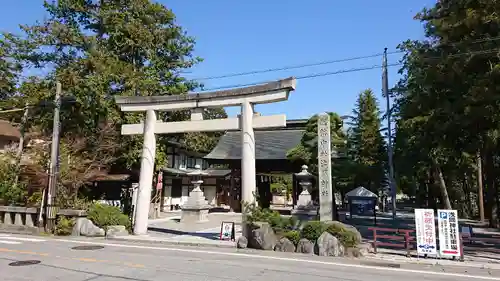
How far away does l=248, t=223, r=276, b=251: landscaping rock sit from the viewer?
40.1 feet

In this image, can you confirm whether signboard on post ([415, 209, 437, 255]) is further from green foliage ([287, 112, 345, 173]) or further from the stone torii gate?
green foliage ([287, 112, 345, 173])

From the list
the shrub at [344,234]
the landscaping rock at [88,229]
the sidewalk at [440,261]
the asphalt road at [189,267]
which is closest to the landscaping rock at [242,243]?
the asphalt road at [189,267]

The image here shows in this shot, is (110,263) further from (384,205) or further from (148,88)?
(384,205)

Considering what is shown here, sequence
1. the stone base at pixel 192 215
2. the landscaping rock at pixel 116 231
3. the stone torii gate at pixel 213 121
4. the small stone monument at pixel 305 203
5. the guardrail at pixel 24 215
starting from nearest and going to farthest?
the stone torii gate at pixel 213 121 → the landscaping rock at pixel 116 231 → the guardrail at pixel 24 215 → the small stone monument at pixel 305 203 → the stone base at pixel 192 215

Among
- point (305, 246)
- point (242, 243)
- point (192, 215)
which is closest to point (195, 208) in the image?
point (192, 215)

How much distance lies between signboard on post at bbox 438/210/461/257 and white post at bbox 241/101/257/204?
6.52m

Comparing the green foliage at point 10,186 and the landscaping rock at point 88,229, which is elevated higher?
the green foliage at point 10,186

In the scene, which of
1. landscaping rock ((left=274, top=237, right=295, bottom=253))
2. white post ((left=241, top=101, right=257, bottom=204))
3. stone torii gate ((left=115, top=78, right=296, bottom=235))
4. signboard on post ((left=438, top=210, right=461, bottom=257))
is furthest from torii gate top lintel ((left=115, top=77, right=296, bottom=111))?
signboard on post ((left=438, top=210, right=461, bottom=257))

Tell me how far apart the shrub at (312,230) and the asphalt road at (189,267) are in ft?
3.11

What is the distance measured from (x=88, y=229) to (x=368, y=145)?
1269 inches

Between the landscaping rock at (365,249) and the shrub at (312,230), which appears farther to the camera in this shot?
the shrub at (312,230)

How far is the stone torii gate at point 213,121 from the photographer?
13625 mm

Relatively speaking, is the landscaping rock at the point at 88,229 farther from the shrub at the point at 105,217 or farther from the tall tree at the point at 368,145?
the tall tree at the point at 368,145

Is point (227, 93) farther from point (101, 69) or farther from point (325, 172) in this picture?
point (101, 69)
